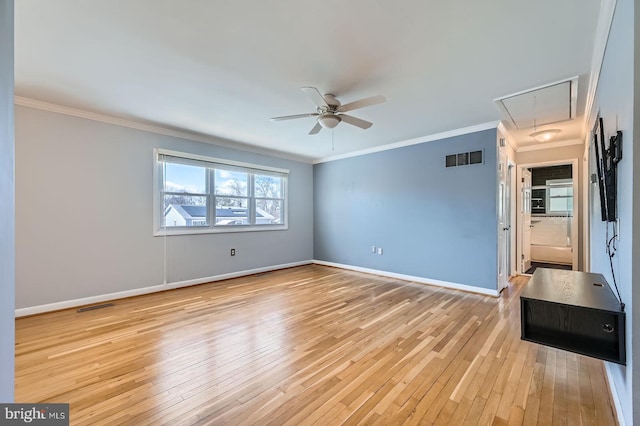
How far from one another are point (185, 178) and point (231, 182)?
0.86m

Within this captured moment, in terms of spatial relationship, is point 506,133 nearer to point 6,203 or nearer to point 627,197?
point 627,197

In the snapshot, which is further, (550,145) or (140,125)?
(550,145)

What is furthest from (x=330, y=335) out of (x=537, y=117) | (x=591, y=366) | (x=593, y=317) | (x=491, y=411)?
(x=537, y=117)

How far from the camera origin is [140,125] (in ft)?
13.3

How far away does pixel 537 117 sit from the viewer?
3.68 metres

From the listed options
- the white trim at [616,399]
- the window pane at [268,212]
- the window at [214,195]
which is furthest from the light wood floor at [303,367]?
the window pane at [268,212]

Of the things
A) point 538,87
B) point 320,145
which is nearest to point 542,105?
point 538,87

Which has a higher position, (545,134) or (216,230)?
(545,134)

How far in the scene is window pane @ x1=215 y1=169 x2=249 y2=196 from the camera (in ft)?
16.4

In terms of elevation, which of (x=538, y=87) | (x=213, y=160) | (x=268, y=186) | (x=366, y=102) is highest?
(x=538, y=87)

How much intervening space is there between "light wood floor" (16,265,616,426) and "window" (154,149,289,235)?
1550mm

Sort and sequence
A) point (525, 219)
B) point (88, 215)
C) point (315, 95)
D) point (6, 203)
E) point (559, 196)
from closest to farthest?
point (6, 203), point (315, 95), point (88, 215), point (525, 219), point (559, 196)

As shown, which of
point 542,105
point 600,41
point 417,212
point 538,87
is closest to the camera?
point 600,41

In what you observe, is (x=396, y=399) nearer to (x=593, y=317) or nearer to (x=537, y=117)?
(x=593, y=317)
